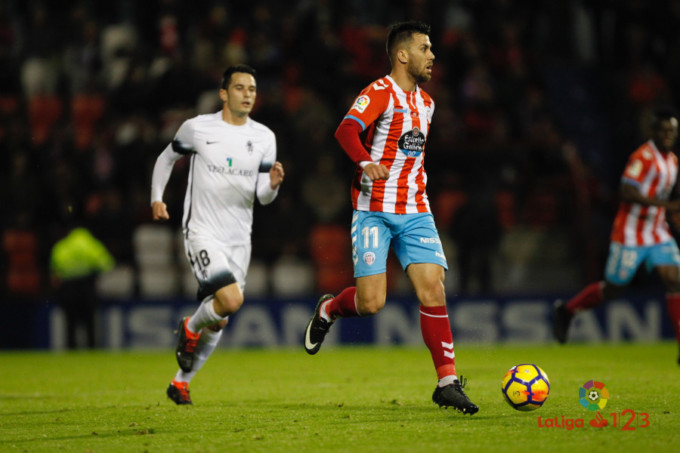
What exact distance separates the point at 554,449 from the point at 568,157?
9.51m

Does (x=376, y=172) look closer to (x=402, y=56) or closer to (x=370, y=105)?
(x=370, y=105)

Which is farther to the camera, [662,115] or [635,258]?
[635,258]

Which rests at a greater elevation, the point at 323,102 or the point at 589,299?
the point at 323,102

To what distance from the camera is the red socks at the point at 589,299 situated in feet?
35.2

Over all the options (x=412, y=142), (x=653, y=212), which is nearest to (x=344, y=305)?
(x=412, y=142)

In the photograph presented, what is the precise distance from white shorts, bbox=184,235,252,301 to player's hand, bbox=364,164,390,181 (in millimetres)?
1576

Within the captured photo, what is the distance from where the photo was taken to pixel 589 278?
1409 cm

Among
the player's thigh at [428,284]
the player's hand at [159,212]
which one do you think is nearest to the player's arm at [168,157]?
the player's hand at [159,212]

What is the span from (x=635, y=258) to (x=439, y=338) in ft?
13.8

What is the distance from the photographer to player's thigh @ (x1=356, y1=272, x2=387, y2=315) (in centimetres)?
668

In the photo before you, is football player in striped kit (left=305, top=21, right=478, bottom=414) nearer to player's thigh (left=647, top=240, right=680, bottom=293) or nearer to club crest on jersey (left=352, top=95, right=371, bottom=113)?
club crest on jersey (left=352, top=95, right=371, bottom=113)

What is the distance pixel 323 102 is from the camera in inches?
613

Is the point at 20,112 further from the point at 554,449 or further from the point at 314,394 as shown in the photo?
the point at 554,449

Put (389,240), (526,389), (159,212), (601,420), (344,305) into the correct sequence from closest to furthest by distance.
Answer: (601,420) → (526,389) → (389,240) → (344,305) → (159,212)
